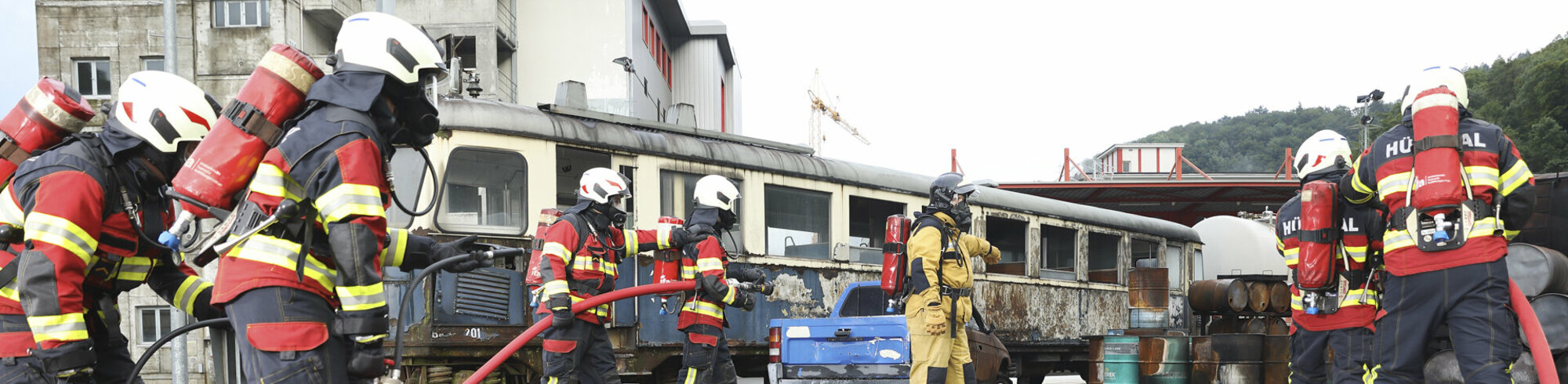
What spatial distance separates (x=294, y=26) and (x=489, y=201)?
27255 mm

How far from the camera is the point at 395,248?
15.3ft

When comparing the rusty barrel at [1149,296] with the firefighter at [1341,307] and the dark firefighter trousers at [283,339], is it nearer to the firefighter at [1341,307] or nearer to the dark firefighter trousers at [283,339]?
the firefighter at [1341,307]

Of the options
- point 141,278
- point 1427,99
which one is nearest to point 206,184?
point 141,278

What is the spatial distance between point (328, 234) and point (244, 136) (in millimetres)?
514

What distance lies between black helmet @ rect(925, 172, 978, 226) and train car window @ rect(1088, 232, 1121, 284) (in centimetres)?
762

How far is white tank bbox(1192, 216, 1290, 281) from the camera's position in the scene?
20.2m

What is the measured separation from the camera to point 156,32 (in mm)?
→ 33438

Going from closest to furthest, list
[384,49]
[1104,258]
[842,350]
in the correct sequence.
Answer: [384,49]
[842,350]
[1104,258]

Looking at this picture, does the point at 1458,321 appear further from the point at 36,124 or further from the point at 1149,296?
the point at 1149,296

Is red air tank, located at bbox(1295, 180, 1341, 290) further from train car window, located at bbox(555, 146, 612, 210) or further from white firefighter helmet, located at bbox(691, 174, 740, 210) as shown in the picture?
train car window, located at bbox(555, 146, 612, 210)

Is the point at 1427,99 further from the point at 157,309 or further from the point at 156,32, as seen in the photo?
the point at 156,32

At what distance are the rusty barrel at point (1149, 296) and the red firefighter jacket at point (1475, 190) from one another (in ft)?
30.0

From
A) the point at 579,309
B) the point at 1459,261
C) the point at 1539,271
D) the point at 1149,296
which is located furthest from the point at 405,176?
the point at 1149,296

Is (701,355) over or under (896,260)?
under
